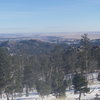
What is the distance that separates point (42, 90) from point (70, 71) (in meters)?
18.4

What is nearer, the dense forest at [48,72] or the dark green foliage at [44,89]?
the dense forest at [48,72]

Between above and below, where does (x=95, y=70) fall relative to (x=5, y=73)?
below

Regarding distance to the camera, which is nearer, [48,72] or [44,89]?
[44,89]

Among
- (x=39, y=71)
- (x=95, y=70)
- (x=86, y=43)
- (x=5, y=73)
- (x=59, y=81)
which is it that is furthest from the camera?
(x=95, y=70)

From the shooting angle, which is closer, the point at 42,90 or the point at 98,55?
the point at 42,90

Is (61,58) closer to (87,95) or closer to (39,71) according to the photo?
(39,71)

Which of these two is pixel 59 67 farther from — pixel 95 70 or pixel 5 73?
pixel 5 73

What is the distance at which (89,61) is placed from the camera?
49938 mm

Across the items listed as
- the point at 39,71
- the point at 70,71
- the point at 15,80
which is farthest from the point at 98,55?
the point at 15,80

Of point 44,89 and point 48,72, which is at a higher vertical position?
point 44,89

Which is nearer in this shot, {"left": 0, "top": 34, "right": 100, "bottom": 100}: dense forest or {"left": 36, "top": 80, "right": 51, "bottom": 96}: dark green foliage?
{"left": 0, "top": 34, "right": 100, "bottom": 100}: dense forest

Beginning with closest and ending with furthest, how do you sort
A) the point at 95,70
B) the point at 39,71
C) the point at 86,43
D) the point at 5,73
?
1. the point at 5,73
2. the point at 86,43
3. the point at 39,71
4. the point at 95,70

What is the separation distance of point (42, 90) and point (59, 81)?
3.45 meters

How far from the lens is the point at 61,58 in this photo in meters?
53.7
